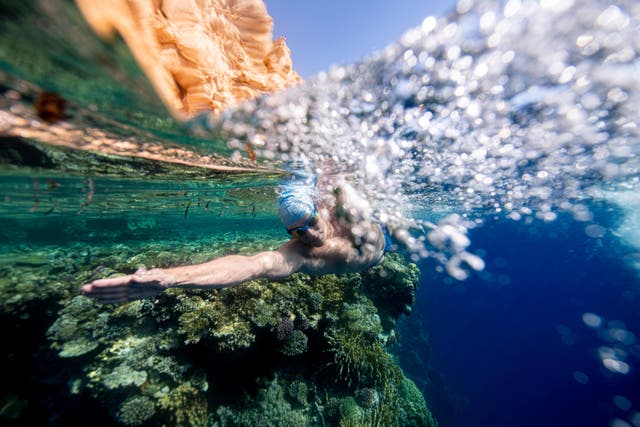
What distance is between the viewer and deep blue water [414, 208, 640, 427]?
34.3 meters

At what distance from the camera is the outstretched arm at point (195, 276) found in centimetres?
227

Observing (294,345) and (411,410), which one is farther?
(411,410)

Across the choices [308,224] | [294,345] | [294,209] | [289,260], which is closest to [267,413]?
[294,345]

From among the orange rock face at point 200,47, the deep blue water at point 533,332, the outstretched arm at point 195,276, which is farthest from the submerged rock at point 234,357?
the deep blue water at point 533,332

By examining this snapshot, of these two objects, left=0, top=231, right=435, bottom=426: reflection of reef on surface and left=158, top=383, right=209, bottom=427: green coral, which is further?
left=0, top=231, right=435, bottom=426: reflection of reef on surface

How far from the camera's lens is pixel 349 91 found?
5145 mm

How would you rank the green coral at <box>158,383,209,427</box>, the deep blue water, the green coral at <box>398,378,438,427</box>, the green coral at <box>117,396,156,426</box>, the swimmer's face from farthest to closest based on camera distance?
the deep blue water, the green coral at <box>398,378,438,427</box>, the green coral at <box>158,383,209,427</box>, the green coral at <box>117,396,156,426</box>, the swimmer's face

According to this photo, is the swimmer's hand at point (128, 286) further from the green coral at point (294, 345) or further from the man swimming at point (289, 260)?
the green coral at point (294, 345)

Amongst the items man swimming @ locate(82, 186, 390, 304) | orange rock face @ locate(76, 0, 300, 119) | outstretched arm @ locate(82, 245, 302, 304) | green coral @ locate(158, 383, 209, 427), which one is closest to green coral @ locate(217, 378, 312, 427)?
green coral @ locate(158, 383, 209, 427)

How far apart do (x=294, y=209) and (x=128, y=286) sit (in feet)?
7.55

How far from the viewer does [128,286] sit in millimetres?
2320

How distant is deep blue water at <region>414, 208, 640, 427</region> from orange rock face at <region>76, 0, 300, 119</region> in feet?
106

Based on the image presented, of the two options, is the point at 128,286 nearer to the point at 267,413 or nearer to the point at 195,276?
the point at 195,276

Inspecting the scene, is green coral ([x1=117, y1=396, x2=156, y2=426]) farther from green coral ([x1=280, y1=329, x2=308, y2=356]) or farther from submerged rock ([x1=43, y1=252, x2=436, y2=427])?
green coral ([x1=280, y1=329, x2=308, y2=356])
